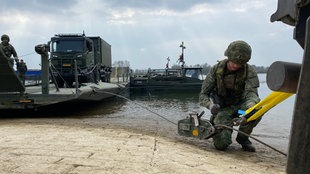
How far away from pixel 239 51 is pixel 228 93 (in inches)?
38.9

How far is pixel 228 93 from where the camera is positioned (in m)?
5.31

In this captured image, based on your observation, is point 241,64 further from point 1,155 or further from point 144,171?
point 1,155

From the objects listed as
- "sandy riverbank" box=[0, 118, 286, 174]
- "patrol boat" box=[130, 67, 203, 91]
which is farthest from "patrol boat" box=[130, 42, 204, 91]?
"sandy riverbank" box=[0, 118, 286, 174]

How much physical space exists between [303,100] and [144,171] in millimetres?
2197

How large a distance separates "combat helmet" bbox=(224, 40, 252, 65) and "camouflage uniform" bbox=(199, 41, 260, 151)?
0.15 meters

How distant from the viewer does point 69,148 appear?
3.90 meters

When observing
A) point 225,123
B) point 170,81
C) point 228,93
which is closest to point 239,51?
point 228,93

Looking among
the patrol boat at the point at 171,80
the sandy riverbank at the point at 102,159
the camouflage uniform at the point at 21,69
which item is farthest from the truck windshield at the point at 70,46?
the sandy riverbank at the point at 102,159

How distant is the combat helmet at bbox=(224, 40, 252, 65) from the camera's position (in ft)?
14.8

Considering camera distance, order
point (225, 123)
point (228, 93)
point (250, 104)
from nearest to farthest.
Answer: point (250, 104) → point (225, 123) → point (228, 93)

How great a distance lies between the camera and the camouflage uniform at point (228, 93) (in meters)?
4.98

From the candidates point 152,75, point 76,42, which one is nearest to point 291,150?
point 76,42

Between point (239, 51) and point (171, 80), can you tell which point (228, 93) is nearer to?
point (239, 51)

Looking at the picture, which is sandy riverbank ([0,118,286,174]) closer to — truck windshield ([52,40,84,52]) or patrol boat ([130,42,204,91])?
truck windshield ([52,40,84,52])
